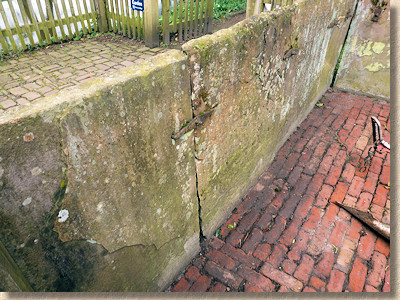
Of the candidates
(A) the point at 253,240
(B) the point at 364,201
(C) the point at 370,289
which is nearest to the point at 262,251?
(A) the point at 253,240

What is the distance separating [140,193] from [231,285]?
59.5 inches

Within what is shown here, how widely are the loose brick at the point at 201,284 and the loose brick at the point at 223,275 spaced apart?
82mm

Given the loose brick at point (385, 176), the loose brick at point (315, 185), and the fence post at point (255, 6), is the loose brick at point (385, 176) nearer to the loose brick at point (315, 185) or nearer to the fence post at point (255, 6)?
the loose brick at point (315, 185)

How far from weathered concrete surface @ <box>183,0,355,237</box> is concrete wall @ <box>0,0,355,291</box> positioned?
2 centimetres

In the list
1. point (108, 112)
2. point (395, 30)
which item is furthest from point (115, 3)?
point (108, 112)

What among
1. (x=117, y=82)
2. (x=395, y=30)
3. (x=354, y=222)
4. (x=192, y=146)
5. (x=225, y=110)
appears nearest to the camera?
(x=117, y=82)

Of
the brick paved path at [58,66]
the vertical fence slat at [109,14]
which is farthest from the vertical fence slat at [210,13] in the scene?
the vertical fence slat at [109,14]

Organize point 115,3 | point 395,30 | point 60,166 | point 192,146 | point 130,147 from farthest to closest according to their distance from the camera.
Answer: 1. point 115,3
2. point 395,30
3. point 192,146
4. point 130,147
5. point 60,166

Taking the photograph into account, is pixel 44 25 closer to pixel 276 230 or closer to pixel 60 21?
Answer: pixel 60 21

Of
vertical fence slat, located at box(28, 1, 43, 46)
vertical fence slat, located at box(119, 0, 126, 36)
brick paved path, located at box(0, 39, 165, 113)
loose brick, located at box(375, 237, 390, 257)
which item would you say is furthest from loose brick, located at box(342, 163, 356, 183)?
vertical fence slat, located at box(28, 1, 43, 46)

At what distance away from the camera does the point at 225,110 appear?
274 centimetres

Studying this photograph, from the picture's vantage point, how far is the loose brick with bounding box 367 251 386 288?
2.88m

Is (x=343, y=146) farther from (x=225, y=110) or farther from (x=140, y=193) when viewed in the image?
(x=140, y=193)

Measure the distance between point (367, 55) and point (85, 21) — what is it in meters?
7.04
